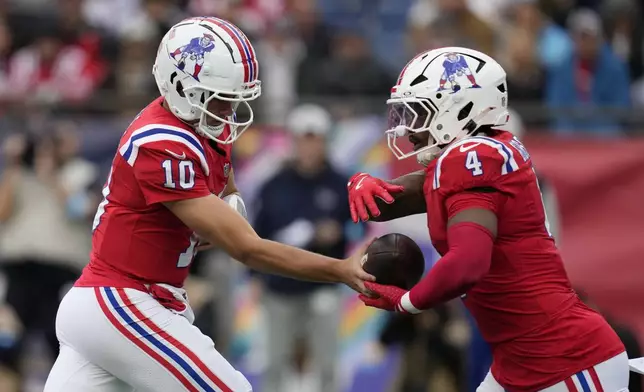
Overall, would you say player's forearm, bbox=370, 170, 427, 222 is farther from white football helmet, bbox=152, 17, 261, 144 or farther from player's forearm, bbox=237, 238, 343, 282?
white football helmet, bbox=152, 17, 261, 144

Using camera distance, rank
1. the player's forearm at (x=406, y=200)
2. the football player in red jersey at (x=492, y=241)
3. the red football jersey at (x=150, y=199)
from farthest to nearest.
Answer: the player's forearm at (x=406, y=200) < the red football jersey at (x=150, y=199) < the football player in red jersey at (x=492, y=241)

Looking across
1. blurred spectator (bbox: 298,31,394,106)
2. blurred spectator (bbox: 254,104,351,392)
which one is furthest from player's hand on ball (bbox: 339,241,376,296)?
blurred spectator (bbox: 298,31,394,106)

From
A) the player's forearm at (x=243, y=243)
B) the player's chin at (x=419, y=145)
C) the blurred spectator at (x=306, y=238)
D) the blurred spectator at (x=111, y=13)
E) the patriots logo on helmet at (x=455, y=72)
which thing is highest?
the patriots logo on helmet at (x=455, y=72)

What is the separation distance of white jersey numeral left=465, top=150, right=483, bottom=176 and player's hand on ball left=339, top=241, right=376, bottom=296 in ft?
1.86

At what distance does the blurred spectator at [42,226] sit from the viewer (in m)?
8.18

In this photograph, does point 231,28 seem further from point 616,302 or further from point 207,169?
point 616,302

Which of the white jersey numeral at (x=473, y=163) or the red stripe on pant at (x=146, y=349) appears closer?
the white jersey numeral at (x=473, y=163)

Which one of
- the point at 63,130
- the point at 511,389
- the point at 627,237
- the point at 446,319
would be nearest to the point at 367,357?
the point at 446,319

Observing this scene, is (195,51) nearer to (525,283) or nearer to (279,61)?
(525,283)

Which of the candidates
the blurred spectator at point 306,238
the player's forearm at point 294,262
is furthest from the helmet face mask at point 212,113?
the blurred spectator at point 306,238

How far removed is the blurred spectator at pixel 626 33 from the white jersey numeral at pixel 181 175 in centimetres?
597

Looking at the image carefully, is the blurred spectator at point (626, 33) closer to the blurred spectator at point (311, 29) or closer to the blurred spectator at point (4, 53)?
the blurred spectator at point (311, 29)

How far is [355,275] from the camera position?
14.7 ft

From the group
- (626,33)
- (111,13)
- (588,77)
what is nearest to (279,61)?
(111,13)
